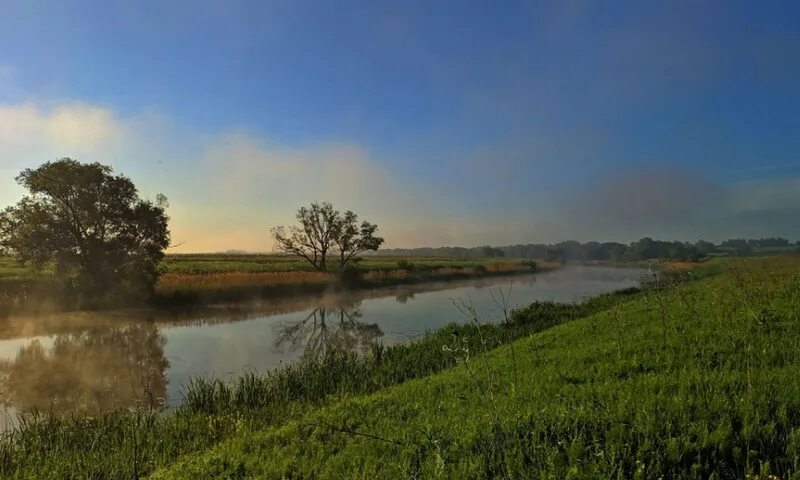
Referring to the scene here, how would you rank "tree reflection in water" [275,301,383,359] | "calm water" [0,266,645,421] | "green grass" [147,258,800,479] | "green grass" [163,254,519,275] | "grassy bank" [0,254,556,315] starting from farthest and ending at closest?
"green grass" [163,254,519,275] < "grassy bank" [0,254,556,315] < "tree reflection in water" [275,301,383,359] < "calm water" [0,266,645,421] < "green grass" [147,258,800,479]

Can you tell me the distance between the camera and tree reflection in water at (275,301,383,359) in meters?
19.2

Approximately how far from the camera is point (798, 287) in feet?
44.8

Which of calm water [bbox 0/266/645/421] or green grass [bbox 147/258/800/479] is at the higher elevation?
green grass [bbox 147/258/800/479]

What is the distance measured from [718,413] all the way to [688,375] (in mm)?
1692

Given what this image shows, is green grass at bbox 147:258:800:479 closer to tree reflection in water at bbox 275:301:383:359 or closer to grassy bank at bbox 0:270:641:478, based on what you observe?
grassy bank at bbox 0:270:641:478

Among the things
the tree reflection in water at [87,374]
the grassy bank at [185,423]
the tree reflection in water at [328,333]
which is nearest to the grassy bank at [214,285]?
the tree reflection in water at [328,333]

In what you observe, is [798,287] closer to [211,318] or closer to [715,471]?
[715,471]

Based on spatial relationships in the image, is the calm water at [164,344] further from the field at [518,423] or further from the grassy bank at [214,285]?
the grassy bank at [214,285]

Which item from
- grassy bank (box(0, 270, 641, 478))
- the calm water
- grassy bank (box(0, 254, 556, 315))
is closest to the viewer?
grassy bank (box(0, 270, 641, 478))

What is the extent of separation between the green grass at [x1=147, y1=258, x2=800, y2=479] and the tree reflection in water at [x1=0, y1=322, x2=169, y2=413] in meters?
4.85

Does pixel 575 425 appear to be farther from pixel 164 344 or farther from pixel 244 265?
pixel 244 265

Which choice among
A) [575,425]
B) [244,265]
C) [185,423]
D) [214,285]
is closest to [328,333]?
[185,423]

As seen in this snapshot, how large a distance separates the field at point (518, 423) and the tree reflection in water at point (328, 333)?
7897 millimetres

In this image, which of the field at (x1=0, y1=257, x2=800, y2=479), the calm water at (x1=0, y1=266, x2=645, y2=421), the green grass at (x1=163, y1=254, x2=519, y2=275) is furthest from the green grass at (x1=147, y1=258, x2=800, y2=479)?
the green grass at (x1=163, y1=254, x2=519, y2=275)
